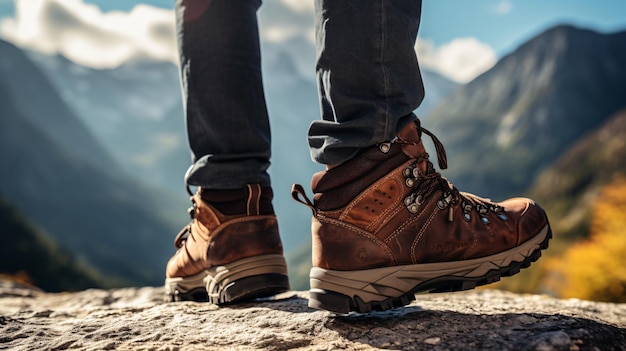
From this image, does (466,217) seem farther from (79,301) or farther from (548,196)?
(548,196)

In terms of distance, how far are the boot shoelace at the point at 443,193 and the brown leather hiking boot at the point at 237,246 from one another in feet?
2.58

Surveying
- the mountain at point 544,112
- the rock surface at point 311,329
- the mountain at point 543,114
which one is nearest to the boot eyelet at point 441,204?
the rock surface at point 311,329

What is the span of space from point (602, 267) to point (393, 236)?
49205 mm

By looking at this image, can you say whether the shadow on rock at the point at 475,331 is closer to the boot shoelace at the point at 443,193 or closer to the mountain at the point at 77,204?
the boot shoelace at the point at 443,193

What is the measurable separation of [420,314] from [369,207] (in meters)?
0.55

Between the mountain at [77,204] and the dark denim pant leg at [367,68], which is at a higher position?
the mountain at [77,204]

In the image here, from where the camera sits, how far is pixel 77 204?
144 meters

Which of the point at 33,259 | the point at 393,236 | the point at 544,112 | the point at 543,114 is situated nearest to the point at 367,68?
the point at 393,236

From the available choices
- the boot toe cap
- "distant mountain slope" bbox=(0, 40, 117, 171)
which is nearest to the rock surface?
the boot toe cap

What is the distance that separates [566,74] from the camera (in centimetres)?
18312

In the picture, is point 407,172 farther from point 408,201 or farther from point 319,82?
point 319,82

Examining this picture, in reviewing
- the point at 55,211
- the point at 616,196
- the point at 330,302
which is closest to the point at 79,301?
the point at 330,302

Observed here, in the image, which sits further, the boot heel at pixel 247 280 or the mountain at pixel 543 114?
Result: the mountain at pixel 543 114

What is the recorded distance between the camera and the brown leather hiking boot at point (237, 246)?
2.36m
